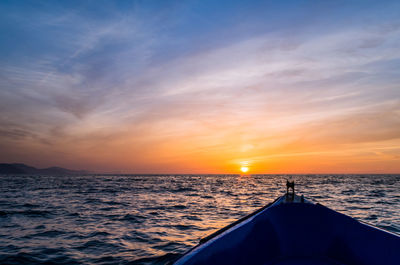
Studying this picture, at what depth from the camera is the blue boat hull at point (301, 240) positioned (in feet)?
11.3

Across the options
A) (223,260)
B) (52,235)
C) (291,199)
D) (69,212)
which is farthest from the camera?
(69,212)

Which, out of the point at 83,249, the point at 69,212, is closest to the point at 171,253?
the point at 83,249

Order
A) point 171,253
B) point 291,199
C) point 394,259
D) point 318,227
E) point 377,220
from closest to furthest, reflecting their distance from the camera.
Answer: point 394,259, point 318,227, point 291,199, point 171,253, point 377,220

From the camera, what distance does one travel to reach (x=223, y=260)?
3176 millimetres

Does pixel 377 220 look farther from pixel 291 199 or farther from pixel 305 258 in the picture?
pixel 305 258

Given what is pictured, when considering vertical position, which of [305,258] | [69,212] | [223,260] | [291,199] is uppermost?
[291,199]

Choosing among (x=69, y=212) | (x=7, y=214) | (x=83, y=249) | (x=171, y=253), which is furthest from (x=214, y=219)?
(x=7, y=214)

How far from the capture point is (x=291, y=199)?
5.45 meters

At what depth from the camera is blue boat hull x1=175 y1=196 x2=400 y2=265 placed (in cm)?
344

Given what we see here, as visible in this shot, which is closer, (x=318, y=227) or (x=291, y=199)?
(x=318, y=227)

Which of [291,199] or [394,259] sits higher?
[291,199]

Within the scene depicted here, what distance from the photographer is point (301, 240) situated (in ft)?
14.7

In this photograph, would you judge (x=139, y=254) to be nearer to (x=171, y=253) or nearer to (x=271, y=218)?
(x=171, y=253)

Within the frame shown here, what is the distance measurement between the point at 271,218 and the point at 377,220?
9.70 meters
